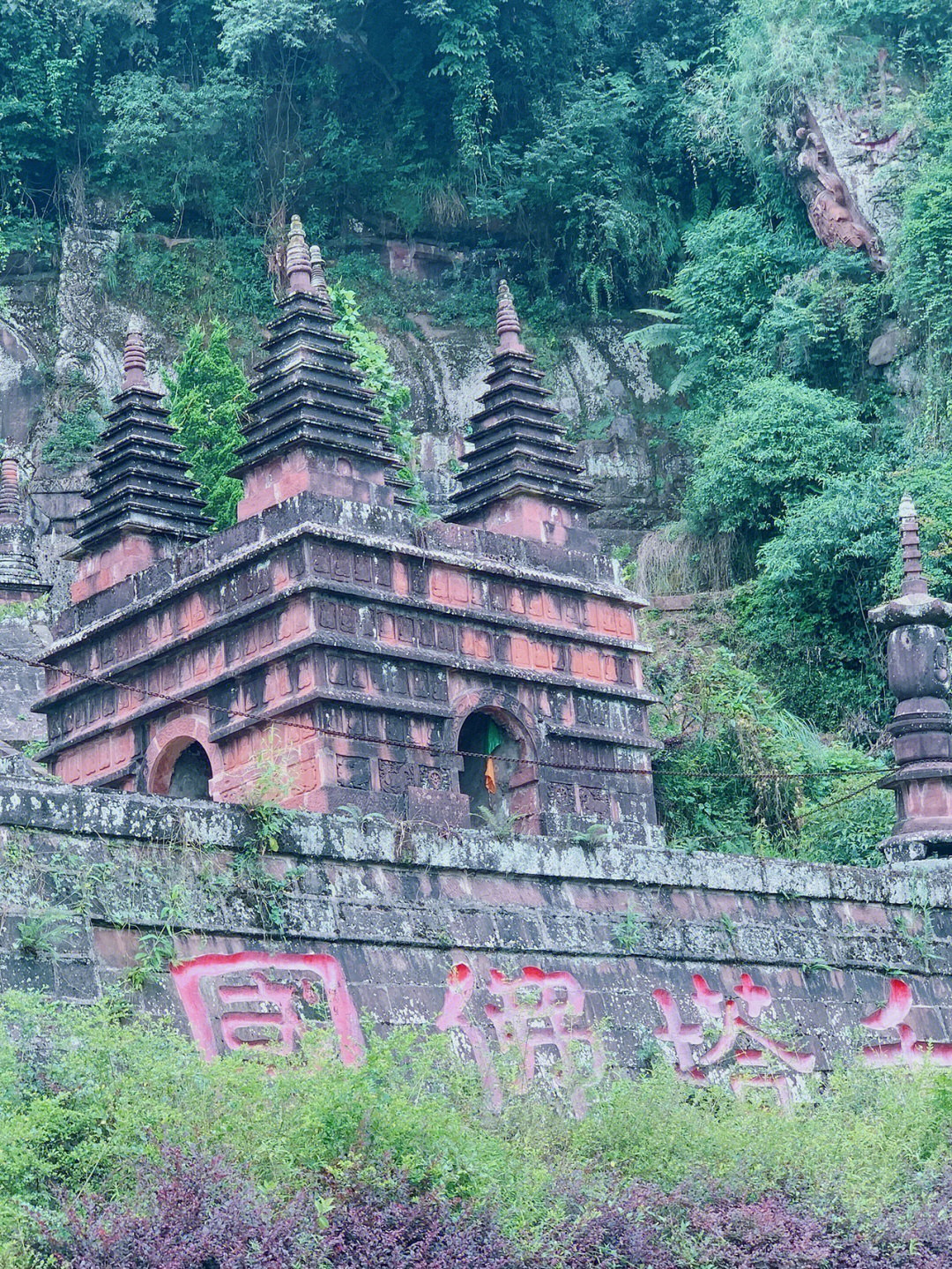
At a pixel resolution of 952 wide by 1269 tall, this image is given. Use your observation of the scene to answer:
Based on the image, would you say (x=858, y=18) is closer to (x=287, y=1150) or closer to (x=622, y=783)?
(x=622, y=783)

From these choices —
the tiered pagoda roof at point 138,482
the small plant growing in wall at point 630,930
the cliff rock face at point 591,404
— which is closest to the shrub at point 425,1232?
the small plant growing in wall at point 630,930

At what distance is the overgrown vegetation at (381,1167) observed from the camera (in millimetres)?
7191

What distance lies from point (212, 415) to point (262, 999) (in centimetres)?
1603

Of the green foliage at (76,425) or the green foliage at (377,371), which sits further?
the green foliage at (76,425)

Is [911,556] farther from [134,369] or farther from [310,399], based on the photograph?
[134,369]

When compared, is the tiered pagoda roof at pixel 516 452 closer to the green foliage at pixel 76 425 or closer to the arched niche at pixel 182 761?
the arched niche at pixel 182 761

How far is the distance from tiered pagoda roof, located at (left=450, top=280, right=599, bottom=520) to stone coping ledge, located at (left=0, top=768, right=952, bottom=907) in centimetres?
468

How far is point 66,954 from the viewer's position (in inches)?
362

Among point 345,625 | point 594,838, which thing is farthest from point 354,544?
point 594,838

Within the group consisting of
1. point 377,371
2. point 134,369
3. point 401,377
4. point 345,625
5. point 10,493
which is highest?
point 401,377

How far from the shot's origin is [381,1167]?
766 centimetres

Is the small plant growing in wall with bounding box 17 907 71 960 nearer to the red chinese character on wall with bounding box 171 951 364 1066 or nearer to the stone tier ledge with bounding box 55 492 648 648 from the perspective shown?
the red chinese character on wall with bounding box 171 951 364 1066

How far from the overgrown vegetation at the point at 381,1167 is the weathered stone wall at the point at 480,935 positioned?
70cm

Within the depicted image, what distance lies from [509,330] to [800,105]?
946 centimetres
